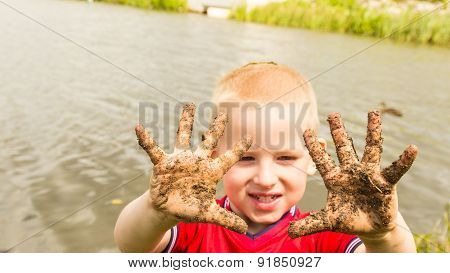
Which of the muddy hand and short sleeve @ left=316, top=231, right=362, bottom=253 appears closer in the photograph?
the muddy hand

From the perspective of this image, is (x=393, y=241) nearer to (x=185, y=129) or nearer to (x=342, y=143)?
(x=342, y=143)

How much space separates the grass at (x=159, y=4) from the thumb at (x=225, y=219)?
14043mm

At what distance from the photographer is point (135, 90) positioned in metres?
5.38

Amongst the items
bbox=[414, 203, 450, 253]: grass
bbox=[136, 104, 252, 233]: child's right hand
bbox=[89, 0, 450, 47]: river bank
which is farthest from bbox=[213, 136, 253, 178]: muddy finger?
bbox=[89, 0, 450, 47]: river bank

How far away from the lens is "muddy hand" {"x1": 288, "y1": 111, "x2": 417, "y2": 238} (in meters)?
1.05

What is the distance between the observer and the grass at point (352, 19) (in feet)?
33.8

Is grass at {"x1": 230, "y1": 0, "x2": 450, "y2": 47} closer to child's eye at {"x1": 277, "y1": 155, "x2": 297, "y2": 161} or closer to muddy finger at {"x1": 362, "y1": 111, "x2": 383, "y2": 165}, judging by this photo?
child's eye at {"x1": 277, "y1": 155, "x2": 297, "y2": 161}

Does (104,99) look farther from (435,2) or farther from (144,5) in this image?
(435,2)

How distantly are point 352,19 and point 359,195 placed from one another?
1154 centimetres

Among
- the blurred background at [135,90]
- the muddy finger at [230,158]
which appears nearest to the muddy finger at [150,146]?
the muddy finger at [230,158]

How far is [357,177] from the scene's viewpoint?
42.1 inches

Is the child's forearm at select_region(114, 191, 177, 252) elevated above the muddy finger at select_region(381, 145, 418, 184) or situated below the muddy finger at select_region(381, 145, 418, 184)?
below

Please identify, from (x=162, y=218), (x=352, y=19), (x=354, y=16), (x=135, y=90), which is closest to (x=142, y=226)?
(x=162, y=218)

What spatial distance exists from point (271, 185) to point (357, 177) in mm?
456
